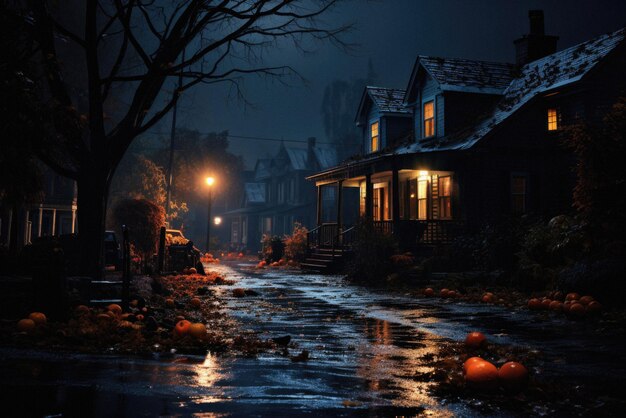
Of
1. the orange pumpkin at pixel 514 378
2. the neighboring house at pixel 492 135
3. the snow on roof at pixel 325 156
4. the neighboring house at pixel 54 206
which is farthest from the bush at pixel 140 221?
the snow on roof at pixel 325 156

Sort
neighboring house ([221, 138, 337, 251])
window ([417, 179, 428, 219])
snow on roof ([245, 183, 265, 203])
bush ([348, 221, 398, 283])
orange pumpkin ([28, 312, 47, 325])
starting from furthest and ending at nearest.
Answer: snow on roof ([245, 183, 265, 203])
neighboring house ([221, 138, 337, 251])
window ([417, 179, 428, 219])
bush ([348, 221, 398, 283])
orange pumpkin ([28, 312, 47, 325])

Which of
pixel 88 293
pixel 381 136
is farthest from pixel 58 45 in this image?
pixel 88 293

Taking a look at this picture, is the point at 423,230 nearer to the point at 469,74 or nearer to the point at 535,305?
the point at 469,74

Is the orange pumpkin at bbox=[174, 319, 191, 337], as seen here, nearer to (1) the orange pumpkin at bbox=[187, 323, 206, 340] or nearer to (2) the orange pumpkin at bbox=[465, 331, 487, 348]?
(1) the orange pumpkin at bbox=[187, 323, 206, 340]

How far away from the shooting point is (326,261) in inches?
1059

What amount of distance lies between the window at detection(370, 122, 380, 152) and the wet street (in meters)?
23.1

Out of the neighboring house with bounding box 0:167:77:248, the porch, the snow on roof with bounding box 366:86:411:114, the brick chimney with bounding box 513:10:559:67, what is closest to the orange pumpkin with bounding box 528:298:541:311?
the porch

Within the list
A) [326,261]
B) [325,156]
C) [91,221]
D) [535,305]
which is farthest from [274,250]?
[325,156]

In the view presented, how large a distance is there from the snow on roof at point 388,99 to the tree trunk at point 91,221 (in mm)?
20793

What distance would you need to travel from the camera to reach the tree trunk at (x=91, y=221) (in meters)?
14.2

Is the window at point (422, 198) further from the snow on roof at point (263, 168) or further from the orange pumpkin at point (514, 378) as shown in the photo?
the snow on roof at point (263, 168)

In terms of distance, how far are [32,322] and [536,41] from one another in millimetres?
27566

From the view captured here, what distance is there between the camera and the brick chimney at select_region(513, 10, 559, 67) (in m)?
29.4

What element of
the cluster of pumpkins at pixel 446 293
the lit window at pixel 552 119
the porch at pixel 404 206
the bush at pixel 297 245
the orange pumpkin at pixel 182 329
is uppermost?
the lit window at pixel 552 119
